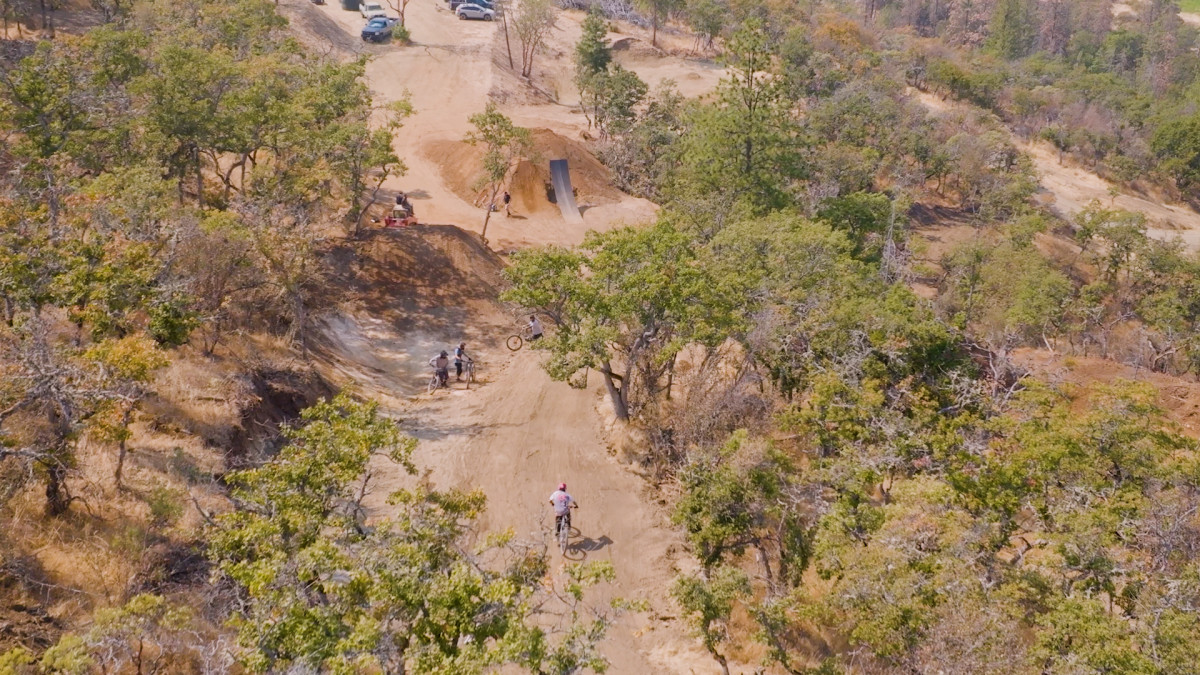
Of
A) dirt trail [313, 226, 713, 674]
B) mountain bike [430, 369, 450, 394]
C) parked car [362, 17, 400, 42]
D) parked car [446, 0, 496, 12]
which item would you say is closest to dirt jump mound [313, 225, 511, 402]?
dirt trail [313, 226, 713, 674]

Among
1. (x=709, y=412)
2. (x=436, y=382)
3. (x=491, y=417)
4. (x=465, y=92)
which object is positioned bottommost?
(x=436, y=382)

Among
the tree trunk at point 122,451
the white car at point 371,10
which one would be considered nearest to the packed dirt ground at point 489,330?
the white car at point 371,10

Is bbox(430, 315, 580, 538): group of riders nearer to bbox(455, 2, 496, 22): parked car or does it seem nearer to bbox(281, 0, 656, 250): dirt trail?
bbox(281, 0, 656, 250): dirt trail

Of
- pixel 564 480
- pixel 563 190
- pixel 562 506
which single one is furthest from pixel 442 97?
pixel 562 506

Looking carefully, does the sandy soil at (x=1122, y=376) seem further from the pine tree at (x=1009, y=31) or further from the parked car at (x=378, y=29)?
the pine tree at (x=1009, y=31)

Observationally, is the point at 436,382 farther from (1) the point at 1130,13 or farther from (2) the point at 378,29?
(1) the point at 1130,13

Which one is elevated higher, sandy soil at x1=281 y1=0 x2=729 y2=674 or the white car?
the white car
